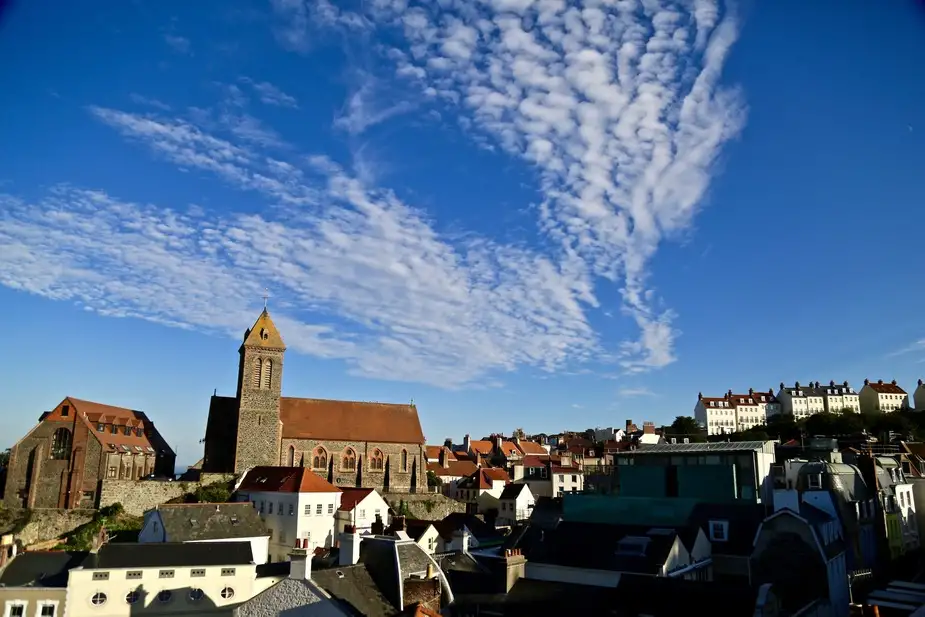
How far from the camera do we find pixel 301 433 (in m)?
60.3

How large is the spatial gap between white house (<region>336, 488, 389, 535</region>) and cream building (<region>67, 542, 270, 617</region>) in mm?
15738

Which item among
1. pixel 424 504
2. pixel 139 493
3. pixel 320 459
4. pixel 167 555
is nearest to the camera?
pixel 167 555

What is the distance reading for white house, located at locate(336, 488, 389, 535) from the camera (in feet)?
156

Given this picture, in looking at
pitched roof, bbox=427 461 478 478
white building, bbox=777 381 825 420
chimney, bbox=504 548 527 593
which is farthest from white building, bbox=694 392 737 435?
chimney, bbox=504 548 527 593

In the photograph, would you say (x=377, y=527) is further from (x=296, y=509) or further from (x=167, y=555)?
(x=167, y=555)

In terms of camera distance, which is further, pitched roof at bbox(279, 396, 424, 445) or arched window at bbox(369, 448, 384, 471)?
arched window at bbox(369, 448, 384, 471)

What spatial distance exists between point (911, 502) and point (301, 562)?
34341 millimetres

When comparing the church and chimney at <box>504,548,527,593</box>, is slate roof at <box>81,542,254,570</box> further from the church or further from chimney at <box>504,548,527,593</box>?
the church

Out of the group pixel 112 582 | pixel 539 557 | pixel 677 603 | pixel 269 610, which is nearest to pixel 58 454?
pixel 112 582

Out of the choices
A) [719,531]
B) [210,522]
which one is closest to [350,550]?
[719,531]

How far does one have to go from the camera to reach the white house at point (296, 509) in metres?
45.6

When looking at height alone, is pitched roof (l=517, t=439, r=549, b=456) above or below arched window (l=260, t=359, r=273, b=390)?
below

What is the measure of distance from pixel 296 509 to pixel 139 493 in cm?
1275

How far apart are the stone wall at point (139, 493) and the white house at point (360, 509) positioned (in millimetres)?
12029
